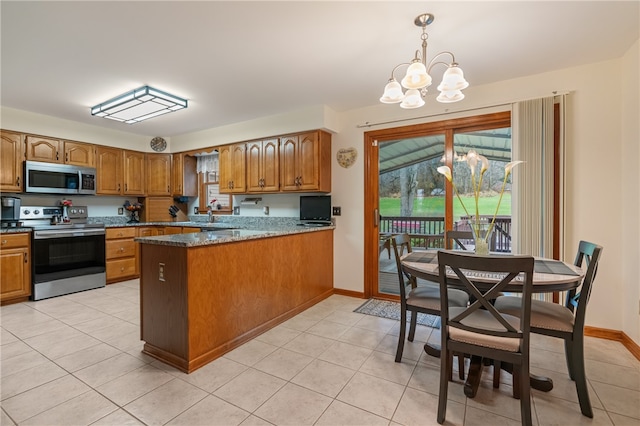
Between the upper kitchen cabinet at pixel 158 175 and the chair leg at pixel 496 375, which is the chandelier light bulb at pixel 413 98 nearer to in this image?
the chair leg at pixel 496 375

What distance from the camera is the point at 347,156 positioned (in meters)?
3.95

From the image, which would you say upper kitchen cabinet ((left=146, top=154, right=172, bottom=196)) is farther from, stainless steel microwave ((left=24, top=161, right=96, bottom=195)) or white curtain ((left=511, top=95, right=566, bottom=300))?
white curtain ((left=511, top=95, right=566, bottom=300))

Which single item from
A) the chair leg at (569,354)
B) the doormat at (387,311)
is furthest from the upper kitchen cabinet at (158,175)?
the chair leg at (569,354)

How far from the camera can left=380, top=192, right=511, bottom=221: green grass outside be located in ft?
10.5

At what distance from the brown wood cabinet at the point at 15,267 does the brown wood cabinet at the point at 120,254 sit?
89 cm

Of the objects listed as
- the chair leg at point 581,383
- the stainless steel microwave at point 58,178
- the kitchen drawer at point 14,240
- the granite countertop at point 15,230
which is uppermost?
the stainless steel microwave at point 58,178

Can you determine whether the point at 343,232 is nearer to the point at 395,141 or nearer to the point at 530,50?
the point at 395,141

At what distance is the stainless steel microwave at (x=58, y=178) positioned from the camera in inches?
155

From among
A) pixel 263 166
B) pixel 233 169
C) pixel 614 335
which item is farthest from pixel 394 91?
pixel 233 169

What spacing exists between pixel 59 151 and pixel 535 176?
233 inches

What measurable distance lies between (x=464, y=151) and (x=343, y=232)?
5.70 feet

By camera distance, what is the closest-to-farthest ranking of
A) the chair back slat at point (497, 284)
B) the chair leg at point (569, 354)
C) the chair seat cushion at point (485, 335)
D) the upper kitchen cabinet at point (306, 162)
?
the chair back slat at point (497, 284) → the chair seat cushion at point (485, 335) → the chair leg at point (569, 354) → the upper kitchen cabinet at point (306, 162)

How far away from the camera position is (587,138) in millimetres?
2705

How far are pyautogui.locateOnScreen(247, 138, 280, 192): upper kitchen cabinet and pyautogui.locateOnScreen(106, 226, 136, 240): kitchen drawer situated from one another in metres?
2.03
